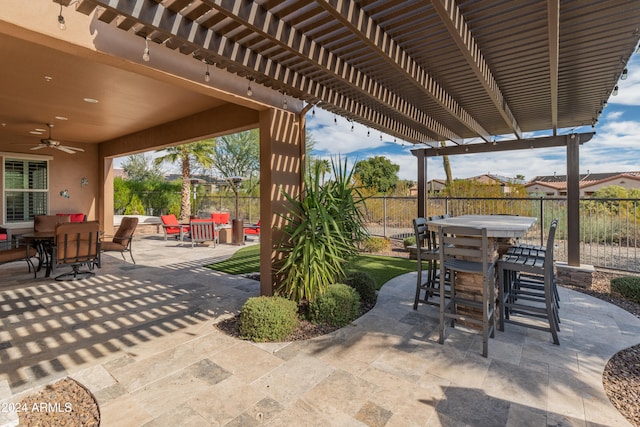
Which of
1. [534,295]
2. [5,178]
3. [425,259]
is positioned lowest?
[534,295]

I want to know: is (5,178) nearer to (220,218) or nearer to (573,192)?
(220,218)

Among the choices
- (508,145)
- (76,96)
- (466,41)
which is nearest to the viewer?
(466,41)

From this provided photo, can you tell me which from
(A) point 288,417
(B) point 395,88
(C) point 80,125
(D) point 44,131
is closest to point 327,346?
(A) point 288,417

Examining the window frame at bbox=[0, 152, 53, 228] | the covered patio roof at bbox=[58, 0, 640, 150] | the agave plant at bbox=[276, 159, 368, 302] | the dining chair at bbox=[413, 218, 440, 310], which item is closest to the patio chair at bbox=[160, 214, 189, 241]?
the window frame at bbox=[0, 152, 53, 228]

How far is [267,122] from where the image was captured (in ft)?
12.9

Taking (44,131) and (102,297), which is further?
(44,131)

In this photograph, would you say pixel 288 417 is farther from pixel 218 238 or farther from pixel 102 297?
pixel 218 238

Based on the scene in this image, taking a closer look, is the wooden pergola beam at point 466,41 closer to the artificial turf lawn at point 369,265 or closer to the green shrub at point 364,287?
the green shrub at point 364,287

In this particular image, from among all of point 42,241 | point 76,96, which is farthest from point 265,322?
point 42,241

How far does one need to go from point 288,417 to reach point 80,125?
755 centimetres

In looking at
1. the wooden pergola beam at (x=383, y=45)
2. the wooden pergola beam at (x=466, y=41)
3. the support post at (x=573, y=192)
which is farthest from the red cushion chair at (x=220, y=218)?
the support post at (x=573, y=192)

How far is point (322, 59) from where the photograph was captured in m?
2.85

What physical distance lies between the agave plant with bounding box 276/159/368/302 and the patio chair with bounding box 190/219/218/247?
5.44m

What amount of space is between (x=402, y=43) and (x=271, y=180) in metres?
2.04
